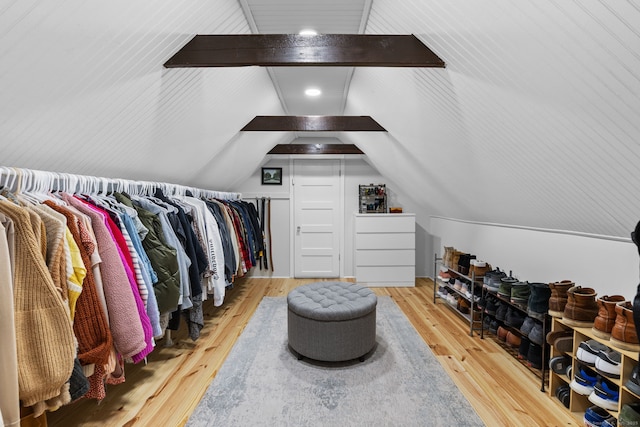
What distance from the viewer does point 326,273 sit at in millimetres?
5871

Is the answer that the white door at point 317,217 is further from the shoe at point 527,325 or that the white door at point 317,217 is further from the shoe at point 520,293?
the shoe at point 527,325

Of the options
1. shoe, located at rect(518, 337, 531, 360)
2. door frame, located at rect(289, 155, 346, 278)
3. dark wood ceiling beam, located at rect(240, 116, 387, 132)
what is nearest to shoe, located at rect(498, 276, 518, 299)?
shoe, located at rect(518, 337, 531, 360)

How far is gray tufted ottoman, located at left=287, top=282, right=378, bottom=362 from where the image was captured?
261cm

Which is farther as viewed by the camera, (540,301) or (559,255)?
(559,255)

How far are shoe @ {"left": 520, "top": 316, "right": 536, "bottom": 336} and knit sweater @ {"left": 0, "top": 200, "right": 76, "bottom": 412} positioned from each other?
107 inches

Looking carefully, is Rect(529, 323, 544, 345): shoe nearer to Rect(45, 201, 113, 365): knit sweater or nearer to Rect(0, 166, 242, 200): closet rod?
Rect(45, 201, 113, 365): knit sweater

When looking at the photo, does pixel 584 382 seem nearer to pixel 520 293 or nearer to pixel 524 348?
pixel 524 348

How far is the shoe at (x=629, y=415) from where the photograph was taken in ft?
5.26

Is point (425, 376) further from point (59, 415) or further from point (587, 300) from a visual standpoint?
point (59, 415)

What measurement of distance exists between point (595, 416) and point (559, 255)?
1.07m

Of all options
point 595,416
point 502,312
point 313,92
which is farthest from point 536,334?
point 313,92

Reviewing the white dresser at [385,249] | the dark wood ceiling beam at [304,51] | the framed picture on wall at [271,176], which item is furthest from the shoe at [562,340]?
the framed picture on wall at [271,176]

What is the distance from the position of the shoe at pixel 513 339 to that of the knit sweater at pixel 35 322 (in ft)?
9.51

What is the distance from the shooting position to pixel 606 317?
1.86 meters
